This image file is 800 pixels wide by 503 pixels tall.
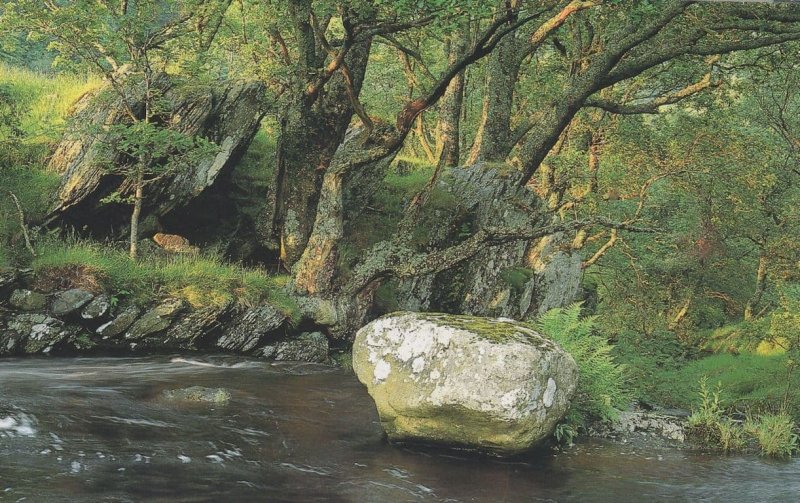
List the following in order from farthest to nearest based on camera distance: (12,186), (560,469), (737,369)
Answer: (737,369) → (12,186) → (560,469)

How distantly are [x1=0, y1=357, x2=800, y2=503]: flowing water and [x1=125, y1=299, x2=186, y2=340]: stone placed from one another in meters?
3.64

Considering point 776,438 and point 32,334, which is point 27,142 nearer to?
point 32,334

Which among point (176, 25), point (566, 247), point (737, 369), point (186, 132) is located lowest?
point (737, 369)

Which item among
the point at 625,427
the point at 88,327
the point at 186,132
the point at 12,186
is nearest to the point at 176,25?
the point at 186,132

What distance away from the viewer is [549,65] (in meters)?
27.0

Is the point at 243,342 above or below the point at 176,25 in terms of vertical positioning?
below

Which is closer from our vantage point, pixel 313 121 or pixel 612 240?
pixel 313 121

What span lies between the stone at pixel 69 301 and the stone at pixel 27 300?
0.22 meters

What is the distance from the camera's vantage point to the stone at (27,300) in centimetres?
1491

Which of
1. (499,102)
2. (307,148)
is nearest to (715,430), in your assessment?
(307,148)

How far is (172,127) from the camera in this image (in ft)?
61.1

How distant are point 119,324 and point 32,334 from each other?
1.65 meters

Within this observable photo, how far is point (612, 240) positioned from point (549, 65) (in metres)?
6.75

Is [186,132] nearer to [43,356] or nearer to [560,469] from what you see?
[43,356]
